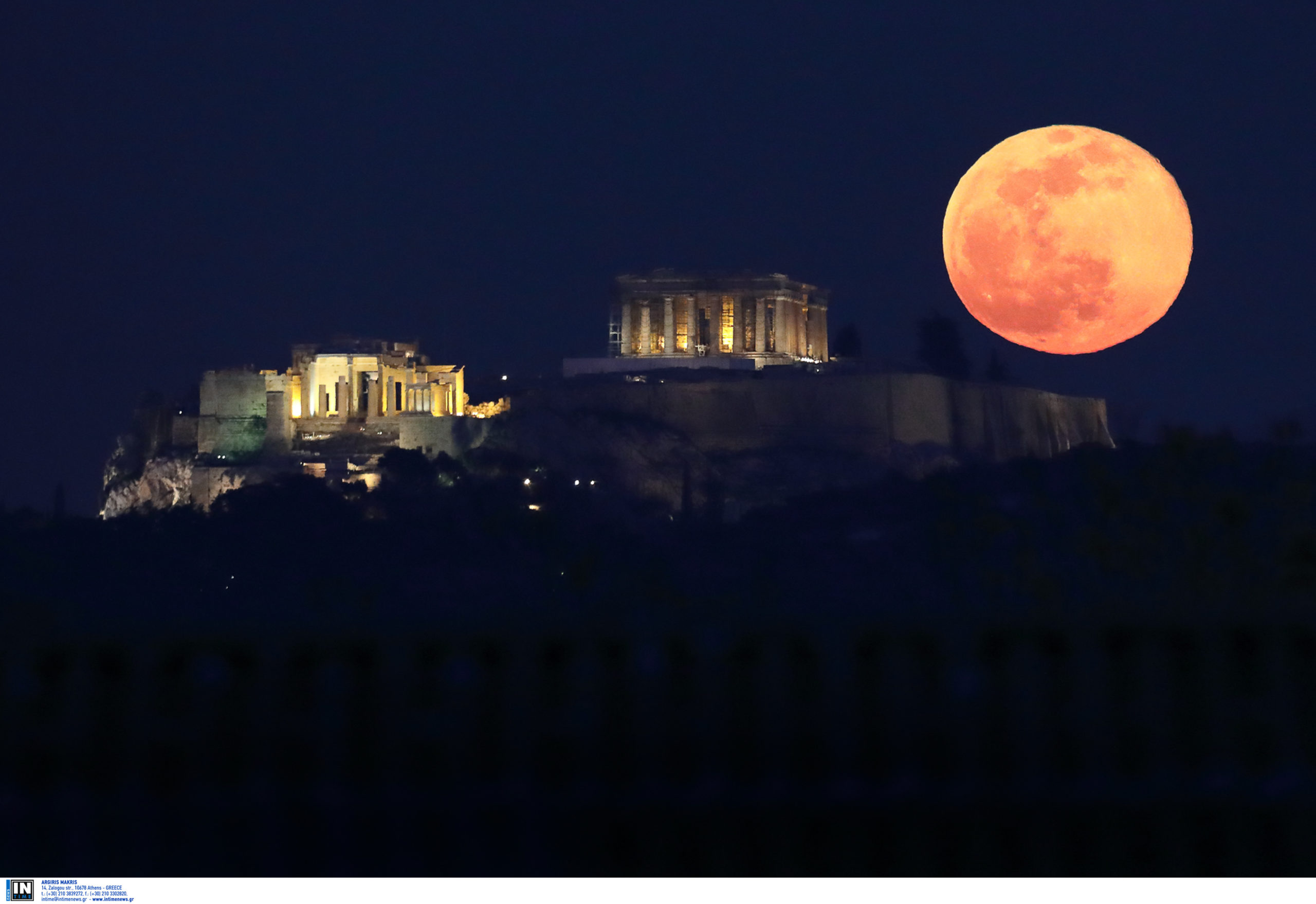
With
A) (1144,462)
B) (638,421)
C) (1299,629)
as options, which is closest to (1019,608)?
(1299,629)

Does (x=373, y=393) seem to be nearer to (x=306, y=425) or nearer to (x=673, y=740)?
(x=306, y=425)

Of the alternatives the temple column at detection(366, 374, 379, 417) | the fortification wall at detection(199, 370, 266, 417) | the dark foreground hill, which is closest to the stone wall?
the fortification wall at detection(199, 370, 266, 417)

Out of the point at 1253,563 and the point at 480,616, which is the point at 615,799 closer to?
the point at 480,616

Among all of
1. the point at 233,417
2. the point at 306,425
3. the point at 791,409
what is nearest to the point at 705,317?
the point at 791,409

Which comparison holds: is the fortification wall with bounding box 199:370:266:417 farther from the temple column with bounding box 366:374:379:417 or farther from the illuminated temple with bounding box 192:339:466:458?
the temple column with bounding box 366:374:379:417

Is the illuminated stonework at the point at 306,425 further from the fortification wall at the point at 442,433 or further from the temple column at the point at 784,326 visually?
the temple column at the point at 784,326

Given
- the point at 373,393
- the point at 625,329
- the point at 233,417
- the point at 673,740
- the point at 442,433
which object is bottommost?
the point at 673,740
